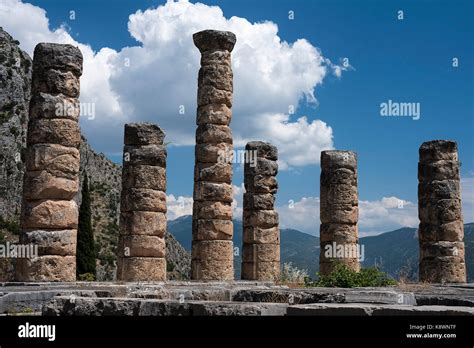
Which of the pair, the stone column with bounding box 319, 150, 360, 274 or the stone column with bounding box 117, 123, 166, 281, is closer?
the stone column with bounding box 117, 123, 166, 281

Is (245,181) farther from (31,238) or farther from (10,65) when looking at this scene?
(10,65)

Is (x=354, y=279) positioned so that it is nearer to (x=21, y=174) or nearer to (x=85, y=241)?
(x=85, y=241)

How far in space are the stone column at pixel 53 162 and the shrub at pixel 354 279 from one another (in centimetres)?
580

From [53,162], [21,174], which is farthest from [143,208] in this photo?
[21,174]

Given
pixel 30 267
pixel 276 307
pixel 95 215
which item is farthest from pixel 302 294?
pixel 95 215

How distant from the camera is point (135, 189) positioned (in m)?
18.8

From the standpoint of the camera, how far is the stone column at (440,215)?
21.3 metres

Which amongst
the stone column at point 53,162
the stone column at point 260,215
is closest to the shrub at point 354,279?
the stone column at point 260,215

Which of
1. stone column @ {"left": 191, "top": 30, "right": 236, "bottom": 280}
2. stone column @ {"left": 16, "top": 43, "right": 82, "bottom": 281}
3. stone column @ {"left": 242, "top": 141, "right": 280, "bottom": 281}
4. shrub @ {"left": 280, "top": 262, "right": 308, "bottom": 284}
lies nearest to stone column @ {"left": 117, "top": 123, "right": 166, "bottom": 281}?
stone column @ {"left": 191, "top": 30, "right": 236, "bottom": 280}

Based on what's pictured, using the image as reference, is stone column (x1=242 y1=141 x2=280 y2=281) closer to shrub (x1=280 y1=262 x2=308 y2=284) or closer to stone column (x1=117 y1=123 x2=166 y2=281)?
shrub (x1=280 y1=262 x2=308 y2=284)

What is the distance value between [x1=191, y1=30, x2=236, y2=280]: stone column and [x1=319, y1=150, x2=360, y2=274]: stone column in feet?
9.92

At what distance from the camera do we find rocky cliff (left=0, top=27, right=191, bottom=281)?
5481 cm

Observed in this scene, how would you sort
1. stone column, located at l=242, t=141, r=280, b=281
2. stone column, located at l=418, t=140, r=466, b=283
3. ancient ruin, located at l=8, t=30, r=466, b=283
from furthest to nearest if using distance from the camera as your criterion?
stone column, located at l=242, t=141, r=280, b=281
stone column, located at l=418, t=140, r=466, b=283
ancient ruin, located at l=8, t=30, r=466, b=283

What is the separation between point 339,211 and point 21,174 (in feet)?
132
